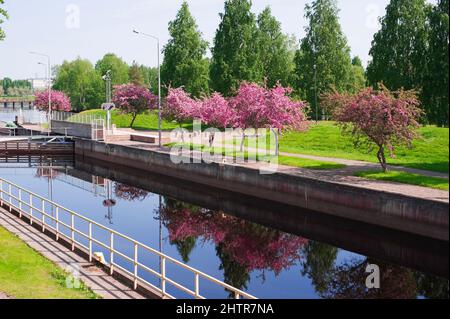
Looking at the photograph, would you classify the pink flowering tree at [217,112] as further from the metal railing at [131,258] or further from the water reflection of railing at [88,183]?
the metal railing at [131,258]

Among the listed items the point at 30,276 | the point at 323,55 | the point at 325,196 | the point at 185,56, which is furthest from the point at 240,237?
the point at 185,56

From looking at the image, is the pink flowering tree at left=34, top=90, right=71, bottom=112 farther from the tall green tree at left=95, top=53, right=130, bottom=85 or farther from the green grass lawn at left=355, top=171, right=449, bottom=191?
the green grass lawn at left=355, top=171, right=449, bottom=191

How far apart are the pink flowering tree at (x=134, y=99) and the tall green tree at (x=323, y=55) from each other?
18.3m

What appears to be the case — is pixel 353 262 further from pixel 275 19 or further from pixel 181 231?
pixel 275 19

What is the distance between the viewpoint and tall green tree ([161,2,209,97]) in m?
69.2

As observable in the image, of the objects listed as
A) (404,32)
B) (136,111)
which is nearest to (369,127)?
(404,32)

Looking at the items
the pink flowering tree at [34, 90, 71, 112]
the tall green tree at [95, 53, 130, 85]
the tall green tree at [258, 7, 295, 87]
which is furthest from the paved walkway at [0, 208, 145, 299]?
the tall green tree at [95, 53, 130, 85]

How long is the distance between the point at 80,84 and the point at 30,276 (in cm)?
11384

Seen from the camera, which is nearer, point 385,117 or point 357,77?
point 385,117

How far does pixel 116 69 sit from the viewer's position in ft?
401

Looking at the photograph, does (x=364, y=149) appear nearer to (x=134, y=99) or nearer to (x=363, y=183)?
(x=363, y=183)

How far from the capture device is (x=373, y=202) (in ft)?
84.0

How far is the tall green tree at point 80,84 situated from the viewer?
115m

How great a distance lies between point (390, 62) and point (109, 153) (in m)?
27.8
